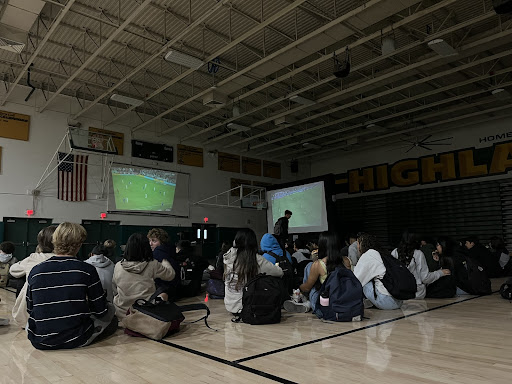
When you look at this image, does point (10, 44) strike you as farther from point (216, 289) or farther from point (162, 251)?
point (216, 289)

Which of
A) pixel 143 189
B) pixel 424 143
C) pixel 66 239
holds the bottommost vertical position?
pixel 66 239

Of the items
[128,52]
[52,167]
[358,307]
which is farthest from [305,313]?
[52,167]

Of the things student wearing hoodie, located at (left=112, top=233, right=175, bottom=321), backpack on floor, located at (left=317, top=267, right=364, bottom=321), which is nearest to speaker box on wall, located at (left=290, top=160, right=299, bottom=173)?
backpack on floor, located at (left=317, top=267, right=364, bottom=321)

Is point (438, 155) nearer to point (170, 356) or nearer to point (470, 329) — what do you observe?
point (470, 329)

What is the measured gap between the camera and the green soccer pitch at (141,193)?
531 inches

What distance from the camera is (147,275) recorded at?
4.07 meters

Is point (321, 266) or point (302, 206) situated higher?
point (302, 206)

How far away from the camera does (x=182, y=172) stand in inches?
605

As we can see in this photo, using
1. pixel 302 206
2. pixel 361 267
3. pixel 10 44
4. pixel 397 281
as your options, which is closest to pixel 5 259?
pixel 10 44

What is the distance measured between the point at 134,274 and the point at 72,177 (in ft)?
32.4

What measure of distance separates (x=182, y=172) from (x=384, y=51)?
360 inches

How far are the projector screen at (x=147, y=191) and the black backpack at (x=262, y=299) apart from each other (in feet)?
33.5

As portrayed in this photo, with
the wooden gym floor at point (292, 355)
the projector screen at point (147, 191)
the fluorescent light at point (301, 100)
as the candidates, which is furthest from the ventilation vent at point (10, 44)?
the fluorescent light at point (301, 100)

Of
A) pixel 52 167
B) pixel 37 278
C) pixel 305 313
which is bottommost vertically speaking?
pixel 305 313
